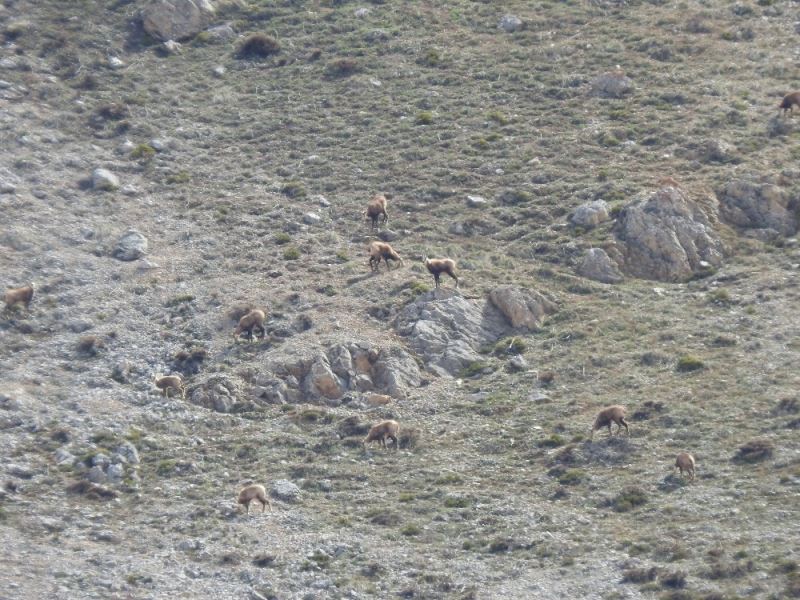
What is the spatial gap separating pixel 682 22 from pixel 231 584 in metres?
34.4

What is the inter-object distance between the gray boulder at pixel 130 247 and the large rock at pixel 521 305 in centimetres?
1002

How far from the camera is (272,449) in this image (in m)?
37.5

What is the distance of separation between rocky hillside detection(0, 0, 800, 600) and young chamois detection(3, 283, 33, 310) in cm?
19

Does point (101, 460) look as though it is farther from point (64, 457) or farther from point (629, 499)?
point (629, 499)

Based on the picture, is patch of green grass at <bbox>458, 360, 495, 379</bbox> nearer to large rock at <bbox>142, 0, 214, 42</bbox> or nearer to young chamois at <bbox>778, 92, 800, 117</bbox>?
young chamois at <bbox>778, 92, 800, 117</bbox>

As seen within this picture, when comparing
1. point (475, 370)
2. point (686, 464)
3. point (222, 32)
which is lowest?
point (475, 370)

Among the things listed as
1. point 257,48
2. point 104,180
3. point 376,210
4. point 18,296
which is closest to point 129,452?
point 18,296

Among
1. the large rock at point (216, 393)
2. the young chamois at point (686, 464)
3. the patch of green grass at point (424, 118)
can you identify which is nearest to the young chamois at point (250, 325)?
the large rock at point (216, 393)

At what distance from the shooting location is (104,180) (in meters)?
49.2

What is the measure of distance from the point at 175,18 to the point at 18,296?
2059 centimetres

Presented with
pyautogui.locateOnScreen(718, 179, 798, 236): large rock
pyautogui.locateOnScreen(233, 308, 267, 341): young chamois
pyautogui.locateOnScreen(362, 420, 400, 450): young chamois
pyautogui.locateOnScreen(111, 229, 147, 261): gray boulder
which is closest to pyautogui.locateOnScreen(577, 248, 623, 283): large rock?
pyautogui.locateOnScreen(718, 179, 798, 236): large rock

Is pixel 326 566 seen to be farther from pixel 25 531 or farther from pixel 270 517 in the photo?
pixel 25 531

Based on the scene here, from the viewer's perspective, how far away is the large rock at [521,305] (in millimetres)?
42500

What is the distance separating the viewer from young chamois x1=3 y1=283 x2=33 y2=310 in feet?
137
